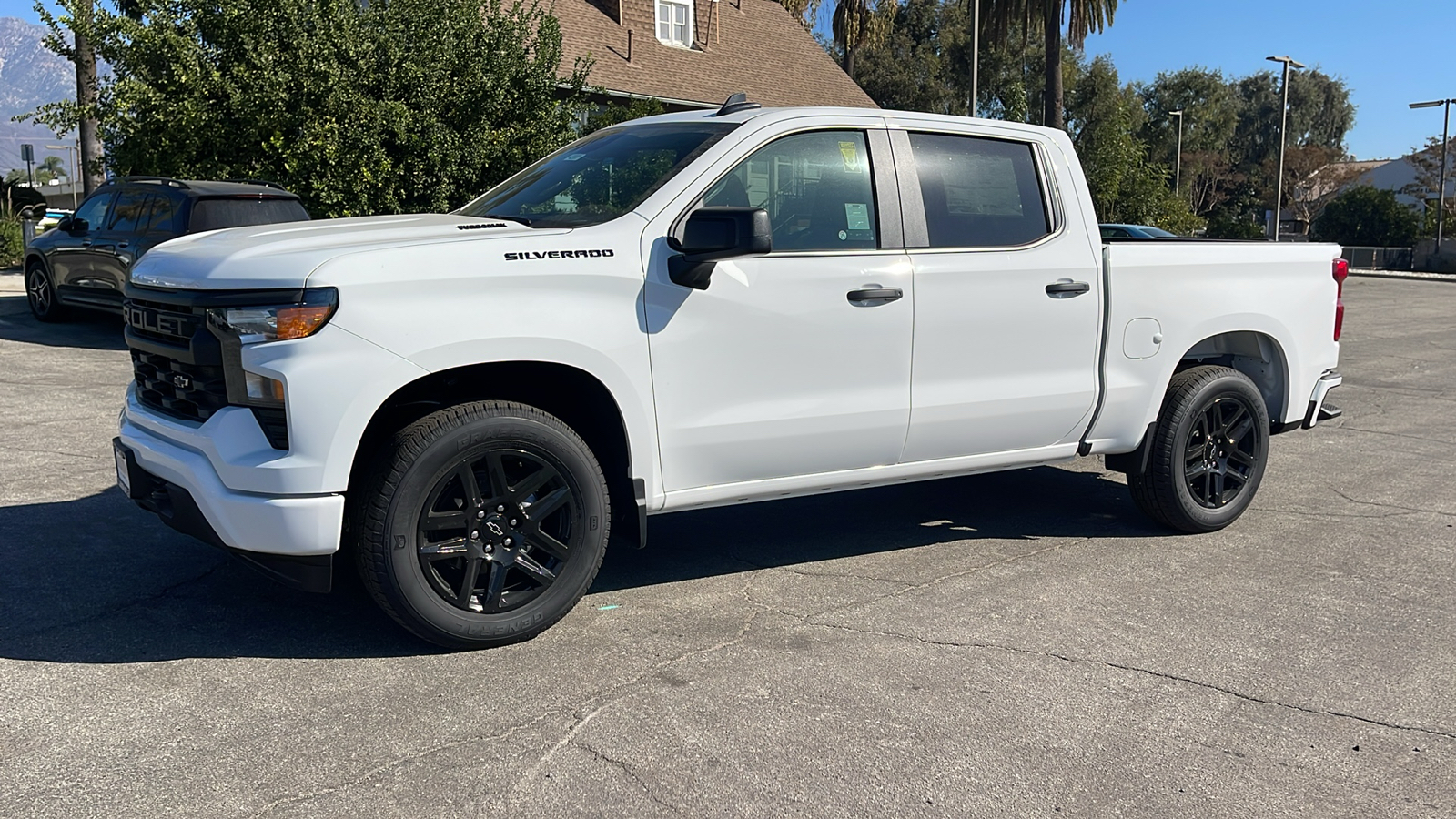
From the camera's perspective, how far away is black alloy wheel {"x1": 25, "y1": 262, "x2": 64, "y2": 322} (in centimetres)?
1471

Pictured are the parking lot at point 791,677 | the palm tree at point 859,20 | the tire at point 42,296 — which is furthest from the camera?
the palm tree at point 859,20

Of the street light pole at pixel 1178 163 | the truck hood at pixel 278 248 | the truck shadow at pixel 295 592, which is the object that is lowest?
the truck shadow at pixel 295 592

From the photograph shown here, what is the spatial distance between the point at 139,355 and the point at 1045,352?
377cm

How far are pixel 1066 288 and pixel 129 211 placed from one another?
11.3 metres

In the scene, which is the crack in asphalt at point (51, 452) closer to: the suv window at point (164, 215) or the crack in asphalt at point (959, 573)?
the crack in asphalt at point (959, 573)

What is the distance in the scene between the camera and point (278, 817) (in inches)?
124

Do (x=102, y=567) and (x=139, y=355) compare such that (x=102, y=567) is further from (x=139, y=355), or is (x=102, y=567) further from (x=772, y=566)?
(x=772, y=566)

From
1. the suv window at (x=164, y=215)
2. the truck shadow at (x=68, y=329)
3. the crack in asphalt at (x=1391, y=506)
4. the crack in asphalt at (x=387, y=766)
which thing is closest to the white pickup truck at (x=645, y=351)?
the crack in asphalt at (x=387, y=766)

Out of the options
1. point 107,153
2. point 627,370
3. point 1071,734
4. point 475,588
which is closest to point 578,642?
point 475,588

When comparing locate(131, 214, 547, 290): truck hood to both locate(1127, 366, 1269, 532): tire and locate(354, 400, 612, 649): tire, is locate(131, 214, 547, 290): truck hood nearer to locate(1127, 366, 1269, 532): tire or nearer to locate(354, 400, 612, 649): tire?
locate(354, 400, 612, 649): tire

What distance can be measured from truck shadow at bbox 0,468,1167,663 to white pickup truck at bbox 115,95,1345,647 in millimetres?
451

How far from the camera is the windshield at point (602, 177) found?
473 centimetres

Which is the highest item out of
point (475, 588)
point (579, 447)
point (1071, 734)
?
point (579, 447)

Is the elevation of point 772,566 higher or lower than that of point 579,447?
lower
